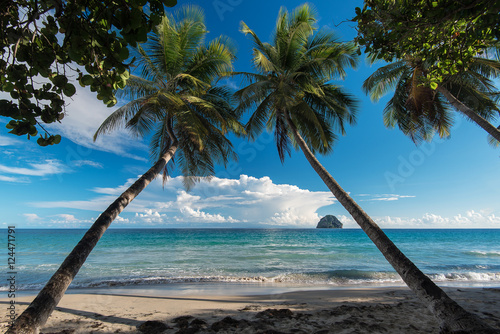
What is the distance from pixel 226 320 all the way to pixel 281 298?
8.98ft

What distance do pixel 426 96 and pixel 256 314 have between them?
32.0 feet

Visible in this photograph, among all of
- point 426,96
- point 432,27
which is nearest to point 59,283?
point 432,27

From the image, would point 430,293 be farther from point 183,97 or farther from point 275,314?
point 183,97

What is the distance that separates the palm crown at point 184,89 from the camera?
21.7 feet

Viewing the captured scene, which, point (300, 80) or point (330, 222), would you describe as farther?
point (330, 222)

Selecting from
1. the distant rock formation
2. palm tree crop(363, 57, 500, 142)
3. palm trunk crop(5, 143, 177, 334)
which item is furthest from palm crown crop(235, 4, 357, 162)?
Result: the distant rock formation

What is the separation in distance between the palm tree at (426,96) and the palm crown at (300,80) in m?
2.63

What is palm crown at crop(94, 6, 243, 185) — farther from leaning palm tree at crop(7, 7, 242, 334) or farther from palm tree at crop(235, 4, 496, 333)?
palm tree at crop(235, 4, 496, 333)

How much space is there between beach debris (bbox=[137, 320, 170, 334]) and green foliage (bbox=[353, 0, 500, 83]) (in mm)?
5362

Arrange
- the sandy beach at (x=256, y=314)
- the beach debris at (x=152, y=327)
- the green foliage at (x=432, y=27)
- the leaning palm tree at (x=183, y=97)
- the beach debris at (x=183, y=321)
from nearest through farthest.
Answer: the green foliage at (x=432, y=27), the beach debris at (x=152, y=327), the sandy beach at (x=256, y=314), the beach debris at (x=183, y=321), the leaning palm tree at (x=183, y=97)

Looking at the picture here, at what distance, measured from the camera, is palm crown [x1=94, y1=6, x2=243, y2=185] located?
6.62m

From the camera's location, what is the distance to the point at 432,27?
2.76m

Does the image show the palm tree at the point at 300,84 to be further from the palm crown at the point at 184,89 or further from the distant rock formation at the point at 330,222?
the distant rock formation at the point at 330,222

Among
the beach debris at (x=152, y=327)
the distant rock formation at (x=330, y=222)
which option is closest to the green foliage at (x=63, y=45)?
the beach debris at (x=152, y=327)
